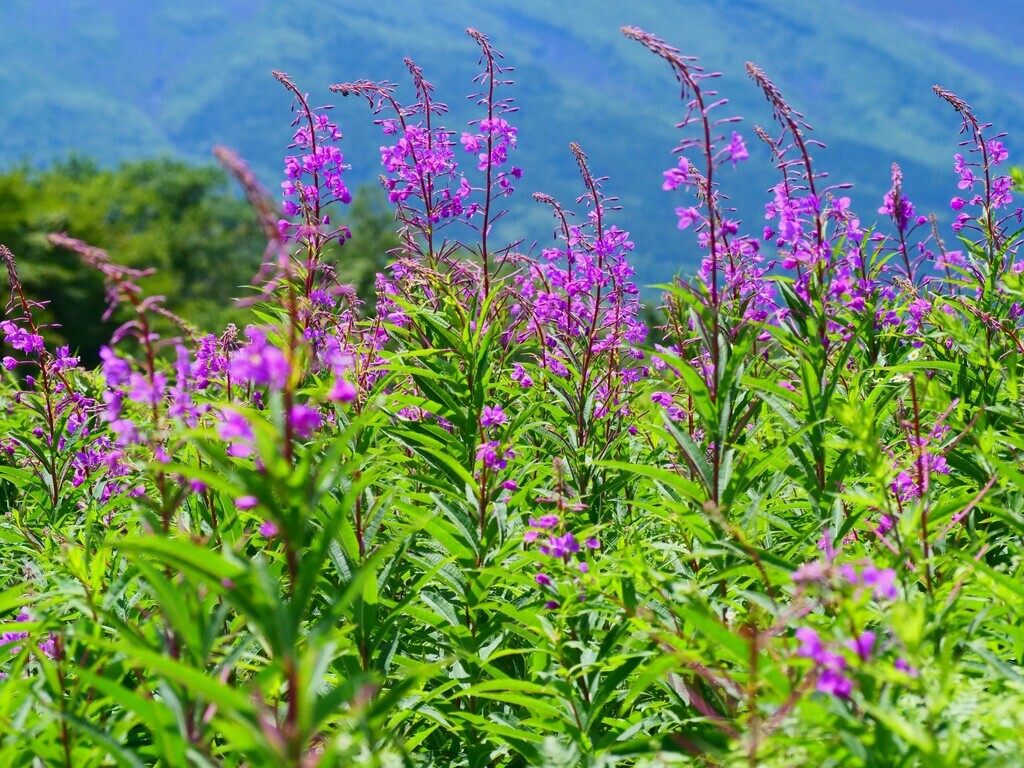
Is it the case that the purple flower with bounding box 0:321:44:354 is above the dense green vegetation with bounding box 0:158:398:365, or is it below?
above

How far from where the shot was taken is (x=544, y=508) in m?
4.68

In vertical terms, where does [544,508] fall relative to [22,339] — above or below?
above

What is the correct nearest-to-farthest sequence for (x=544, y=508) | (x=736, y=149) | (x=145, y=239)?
(x=736, y=149)
(x=544, y=508)
(x=145, y=239)

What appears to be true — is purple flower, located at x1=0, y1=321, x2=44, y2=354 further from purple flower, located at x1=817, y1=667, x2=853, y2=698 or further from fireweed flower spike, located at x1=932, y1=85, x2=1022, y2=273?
fireweed flower spike, located at x1=932, y1=85, x2=1022, y2=273

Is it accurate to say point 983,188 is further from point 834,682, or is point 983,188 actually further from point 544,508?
point 834,682

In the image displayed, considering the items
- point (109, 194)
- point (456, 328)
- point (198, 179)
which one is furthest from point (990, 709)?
point (198, 179)

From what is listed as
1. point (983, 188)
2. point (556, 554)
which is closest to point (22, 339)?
point (556, 554)

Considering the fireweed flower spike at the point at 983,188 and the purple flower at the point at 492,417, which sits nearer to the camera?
the purple flower at the point at 492,417

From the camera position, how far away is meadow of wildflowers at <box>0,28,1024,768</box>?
91.2 inches

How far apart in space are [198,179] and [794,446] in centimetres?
11003

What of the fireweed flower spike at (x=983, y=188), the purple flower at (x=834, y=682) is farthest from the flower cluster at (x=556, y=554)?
the fireweed flower spike at (x=983, y=188)

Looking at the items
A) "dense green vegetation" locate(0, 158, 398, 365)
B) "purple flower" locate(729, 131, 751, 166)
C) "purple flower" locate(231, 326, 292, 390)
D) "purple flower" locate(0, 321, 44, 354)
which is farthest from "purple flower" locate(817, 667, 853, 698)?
"dense green vegetation" locate(0, 158, 398, 365)

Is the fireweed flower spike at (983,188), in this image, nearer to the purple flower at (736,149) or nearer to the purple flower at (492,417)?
the purple flower at (736,149)

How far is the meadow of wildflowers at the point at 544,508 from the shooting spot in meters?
2.32
